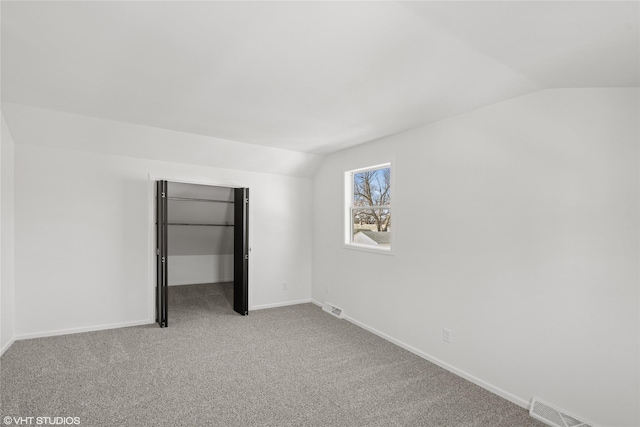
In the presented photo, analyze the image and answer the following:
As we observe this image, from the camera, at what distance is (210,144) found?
402 cm

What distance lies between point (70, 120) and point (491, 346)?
4404 mm

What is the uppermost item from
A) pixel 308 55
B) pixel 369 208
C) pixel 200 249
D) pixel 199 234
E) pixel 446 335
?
pixel 308 55

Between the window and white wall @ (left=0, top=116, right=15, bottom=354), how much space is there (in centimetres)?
364

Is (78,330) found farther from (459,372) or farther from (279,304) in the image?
(459,372)

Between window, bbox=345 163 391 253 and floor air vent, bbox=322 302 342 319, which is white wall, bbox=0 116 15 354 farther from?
window, bbox=345 163 391 253

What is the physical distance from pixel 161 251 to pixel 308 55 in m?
3.10

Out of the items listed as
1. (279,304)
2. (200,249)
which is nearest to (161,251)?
(279,304)

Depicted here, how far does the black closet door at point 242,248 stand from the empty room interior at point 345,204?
4 centimetres

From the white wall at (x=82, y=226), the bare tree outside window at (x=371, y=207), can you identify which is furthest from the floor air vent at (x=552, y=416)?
the white wall at (x=82, y=226)

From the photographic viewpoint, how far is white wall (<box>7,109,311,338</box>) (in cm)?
→ 342

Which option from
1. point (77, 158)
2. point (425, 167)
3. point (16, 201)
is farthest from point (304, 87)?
point (16, 201)

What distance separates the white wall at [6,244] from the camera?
10.1 feet

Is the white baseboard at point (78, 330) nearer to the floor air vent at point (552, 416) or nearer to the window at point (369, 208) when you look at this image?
the window at point (369, 208)

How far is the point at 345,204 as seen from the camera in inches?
178
